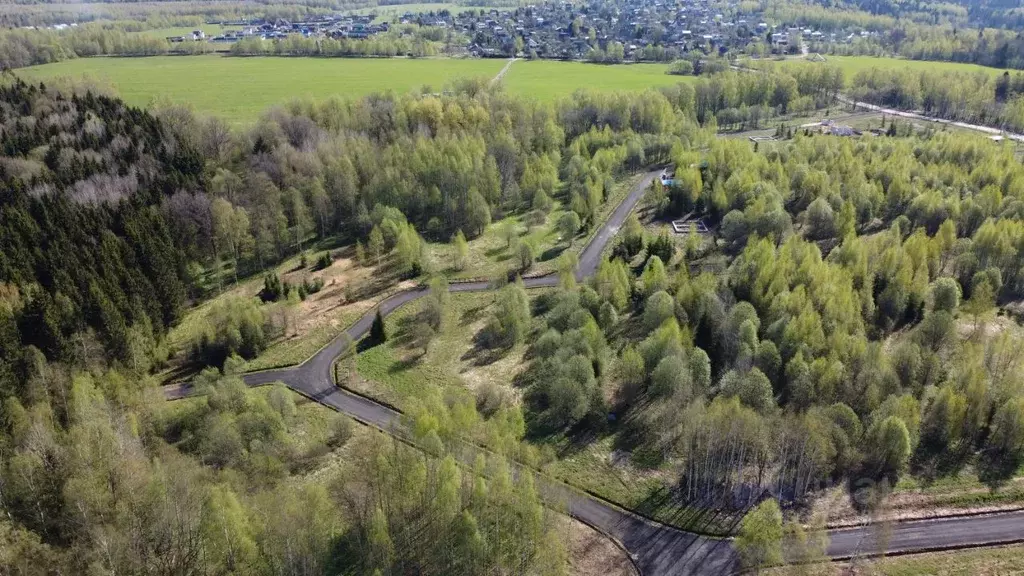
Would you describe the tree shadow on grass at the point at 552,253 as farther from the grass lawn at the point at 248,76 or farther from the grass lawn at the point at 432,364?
the grass lawn at the point at 248,76

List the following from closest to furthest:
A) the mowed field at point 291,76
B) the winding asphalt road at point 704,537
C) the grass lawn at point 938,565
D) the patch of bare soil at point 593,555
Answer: the grass lawn at point 938,565, the patch of bare soil at point 593,555, the winding asphalt road at point 704,537, the mowed field at point 291,76

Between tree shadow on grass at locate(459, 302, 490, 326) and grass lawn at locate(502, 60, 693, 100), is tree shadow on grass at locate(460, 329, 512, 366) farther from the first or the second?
grass lawn at locate(502, 60, 693, 100)

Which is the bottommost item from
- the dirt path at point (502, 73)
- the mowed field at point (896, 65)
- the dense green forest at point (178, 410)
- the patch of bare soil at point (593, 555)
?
the patch of bare soil at point (593, 555)

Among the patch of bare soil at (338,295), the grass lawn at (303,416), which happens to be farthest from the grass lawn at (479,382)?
the patch of bare soil at (338,295)

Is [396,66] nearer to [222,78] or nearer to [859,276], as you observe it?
[222,78]

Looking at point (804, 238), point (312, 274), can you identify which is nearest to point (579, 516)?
point (312, 274)
